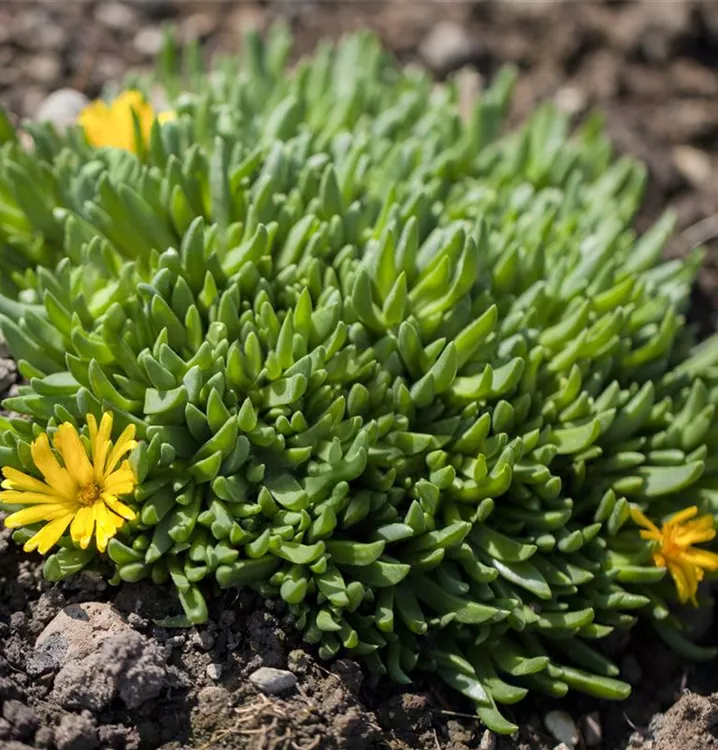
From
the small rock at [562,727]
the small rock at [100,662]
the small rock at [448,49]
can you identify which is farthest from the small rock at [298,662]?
the small rock at [448,49]

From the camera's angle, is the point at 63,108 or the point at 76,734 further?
the point at 63,108

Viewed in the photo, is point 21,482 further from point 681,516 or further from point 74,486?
point 681,516

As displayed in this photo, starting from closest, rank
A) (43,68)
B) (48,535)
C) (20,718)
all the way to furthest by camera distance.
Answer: (20,718) → (48,535) → (43,68)

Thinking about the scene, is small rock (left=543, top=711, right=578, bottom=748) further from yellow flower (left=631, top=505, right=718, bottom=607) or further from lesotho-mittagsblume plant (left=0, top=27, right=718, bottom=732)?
yellow flower (left=631, top=505, right=718, bottom=607)

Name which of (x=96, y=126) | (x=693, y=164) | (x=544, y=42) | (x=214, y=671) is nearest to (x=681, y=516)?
(x=214, y=671)

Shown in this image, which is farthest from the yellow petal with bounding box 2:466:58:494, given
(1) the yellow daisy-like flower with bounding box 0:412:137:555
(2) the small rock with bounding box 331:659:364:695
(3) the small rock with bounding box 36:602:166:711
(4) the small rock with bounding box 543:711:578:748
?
(4) the small rock with bounding box 543:711:578:748
